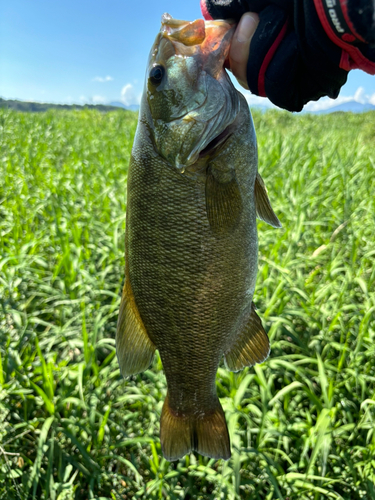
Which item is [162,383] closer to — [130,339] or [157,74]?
[130,339]

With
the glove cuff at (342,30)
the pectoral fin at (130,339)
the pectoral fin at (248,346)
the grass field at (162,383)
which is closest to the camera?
the glove cuff at (342,30)

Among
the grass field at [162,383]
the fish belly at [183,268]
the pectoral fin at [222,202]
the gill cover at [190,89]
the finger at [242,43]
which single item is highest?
the finger at [242,43]

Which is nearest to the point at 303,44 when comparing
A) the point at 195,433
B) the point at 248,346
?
the point at 248,346

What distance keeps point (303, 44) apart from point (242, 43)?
0.21 metres

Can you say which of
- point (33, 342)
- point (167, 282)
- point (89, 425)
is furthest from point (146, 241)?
point (33, 342)

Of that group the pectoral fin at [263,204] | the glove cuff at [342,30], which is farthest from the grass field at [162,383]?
the glove cuff at [342,30]

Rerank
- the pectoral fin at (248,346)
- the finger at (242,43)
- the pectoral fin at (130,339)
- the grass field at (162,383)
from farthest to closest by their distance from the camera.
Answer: the grass field at (162,383) < the pectoral fin at (248,346) < the pectoral fin at (130,339) < the finger at (242,43)

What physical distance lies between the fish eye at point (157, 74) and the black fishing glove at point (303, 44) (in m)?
0.27

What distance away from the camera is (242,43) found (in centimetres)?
123

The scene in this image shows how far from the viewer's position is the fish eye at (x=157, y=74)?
129cm

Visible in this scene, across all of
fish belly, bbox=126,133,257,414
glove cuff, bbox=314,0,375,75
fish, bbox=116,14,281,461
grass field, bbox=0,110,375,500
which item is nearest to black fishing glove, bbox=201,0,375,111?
glove cuff, bbox=314,0,375,75

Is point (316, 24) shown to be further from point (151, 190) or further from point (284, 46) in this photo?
point (151, 190)

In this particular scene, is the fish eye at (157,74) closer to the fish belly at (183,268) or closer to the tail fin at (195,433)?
the fish belly at (183,268)

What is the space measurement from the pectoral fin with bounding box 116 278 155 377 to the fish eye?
28.7 inches
